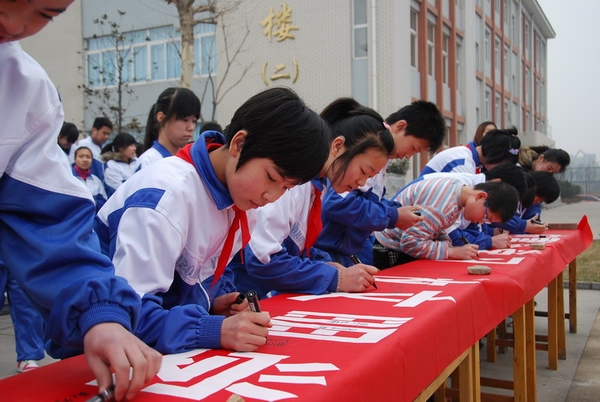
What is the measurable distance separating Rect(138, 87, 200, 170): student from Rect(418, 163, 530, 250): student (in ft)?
4.64

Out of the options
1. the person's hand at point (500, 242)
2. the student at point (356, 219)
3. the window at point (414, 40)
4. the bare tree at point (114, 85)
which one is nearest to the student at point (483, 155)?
the person's hand at point (500, 242)

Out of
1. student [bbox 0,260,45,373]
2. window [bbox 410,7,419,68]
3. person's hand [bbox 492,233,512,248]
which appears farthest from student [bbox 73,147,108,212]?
window [bbox 410,7,419,68]

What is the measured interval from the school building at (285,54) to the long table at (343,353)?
8.20m

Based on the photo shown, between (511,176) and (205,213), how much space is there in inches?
127

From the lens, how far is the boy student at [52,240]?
0.93 metres

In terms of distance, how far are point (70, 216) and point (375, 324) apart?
772 mm

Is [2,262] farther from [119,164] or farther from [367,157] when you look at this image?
[119,164]

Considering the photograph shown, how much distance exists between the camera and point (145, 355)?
0.92m

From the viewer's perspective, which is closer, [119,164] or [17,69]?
[17,69]

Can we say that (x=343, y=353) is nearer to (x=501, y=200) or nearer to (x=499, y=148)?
(x=501, y=200)

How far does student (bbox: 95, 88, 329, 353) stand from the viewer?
4.15 feet

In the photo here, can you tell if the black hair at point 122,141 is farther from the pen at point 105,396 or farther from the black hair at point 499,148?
the pen at point 105,396

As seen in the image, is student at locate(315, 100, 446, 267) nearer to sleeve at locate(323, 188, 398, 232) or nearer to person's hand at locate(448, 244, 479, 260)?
sleeve at locate(323, 188, 398, 232)

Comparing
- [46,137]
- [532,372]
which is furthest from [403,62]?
[46,137]
